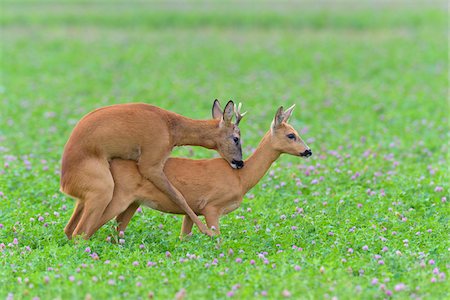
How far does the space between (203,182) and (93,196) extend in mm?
1209

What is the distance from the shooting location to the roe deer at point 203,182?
8219 millimetres

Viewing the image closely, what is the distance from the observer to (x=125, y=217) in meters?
8.55

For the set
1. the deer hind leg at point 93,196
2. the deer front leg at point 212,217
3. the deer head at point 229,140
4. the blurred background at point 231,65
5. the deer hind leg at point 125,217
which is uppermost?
the deer head at point 229,140

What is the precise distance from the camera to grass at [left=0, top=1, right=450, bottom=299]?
6922 mm

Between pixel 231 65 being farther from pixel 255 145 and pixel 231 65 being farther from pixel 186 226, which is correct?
pixel 186 226

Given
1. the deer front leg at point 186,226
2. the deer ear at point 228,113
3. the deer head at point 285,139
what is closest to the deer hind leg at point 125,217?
the deer front leg at point 186,226

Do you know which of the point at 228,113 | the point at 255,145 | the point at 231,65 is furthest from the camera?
the point at 231,65

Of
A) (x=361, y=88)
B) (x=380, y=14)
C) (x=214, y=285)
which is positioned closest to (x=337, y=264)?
(x=214, y=285)

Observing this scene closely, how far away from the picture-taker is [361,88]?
722 inches

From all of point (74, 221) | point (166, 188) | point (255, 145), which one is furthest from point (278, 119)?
point (255, 145)

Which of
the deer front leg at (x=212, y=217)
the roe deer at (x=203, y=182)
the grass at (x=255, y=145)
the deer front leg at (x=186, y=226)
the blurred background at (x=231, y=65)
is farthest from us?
the blurred background at (x=231, y=65)

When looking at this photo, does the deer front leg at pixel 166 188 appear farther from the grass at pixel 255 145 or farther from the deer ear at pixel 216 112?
the deer ear at pixel 216 112

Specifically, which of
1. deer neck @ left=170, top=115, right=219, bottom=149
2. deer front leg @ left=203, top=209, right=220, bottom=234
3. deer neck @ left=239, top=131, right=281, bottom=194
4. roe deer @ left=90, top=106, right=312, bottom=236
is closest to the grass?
deer front leg @ left=203, top=209, right=220, bottom=234

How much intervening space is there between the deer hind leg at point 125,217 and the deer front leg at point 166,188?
417 mm
